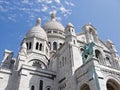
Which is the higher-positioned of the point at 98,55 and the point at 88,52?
the point at 98,55

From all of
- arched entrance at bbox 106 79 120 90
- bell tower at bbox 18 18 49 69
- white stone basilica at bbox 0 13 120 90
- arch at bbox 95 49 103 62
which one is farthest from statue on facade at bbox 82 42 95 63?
bell tower at bbox 18 18 49 69

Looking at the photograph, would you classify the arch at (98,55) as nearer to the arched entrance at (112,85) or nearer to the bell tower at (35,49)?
the arched entrance at (112,85)

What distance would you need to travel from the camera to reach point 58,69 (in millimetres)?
33562

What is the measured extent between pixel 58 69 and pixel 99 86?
12027 millimetres

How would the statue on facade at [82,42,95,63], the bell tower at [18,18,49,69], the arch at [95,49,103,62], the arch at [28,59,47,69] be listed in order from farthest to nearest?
the arch at [28,59,47,69] < the bell tower at [18,18,49,69] < the arch at [95,49,103,62] < the statue on facade at [82,42,95,63]

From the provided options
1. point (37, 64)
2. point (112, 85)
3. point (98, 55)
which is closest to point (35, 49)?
point (37, 64)

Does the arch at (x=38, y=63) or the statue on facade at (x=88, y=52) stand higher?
the arch at (x=38, y=63)

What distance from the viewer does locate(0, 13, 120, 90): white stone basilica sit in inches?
1011

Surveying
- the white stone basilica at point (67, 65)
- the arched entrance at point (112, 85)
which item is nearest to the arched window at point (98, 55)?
the white stone basilica at point (67, 65)

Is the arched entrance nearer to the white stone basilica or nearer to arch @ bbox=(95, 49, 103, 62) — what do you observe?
the white stone basilica

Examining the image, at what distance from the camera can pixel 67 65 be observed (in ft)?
99.8

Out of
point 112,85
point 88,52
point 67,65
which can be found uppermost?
point 88,52

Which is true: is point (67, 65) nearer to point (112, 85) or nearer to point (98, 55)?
point (112, 85)

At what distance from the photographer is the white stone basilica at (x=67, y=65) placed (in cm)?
2569
